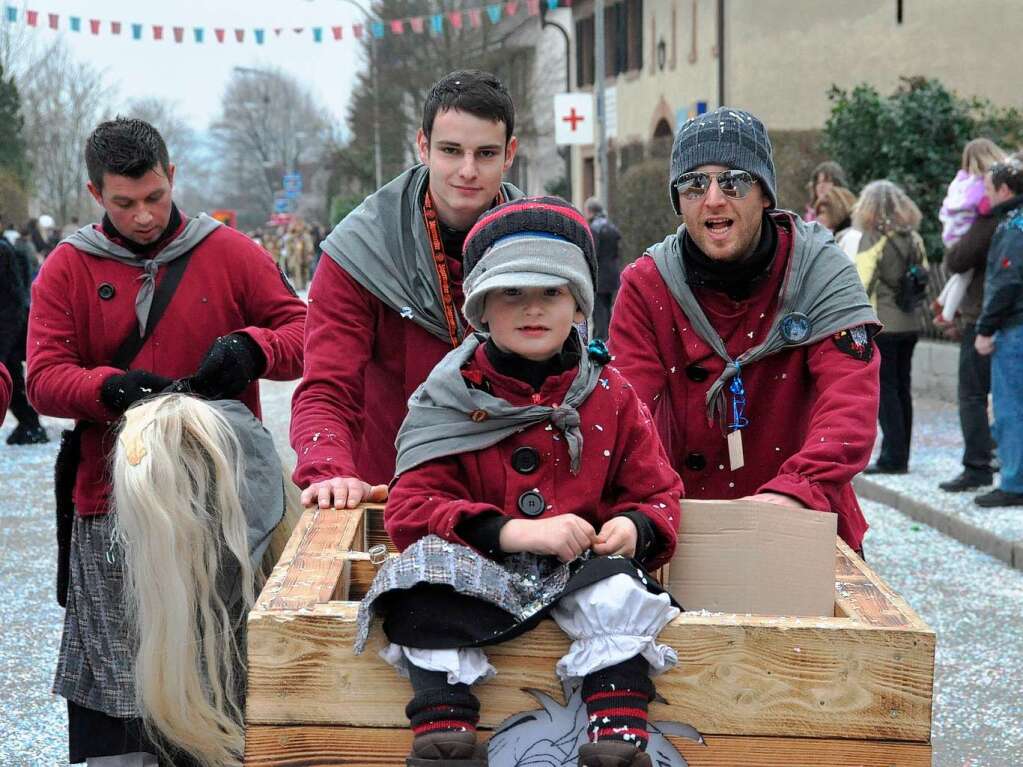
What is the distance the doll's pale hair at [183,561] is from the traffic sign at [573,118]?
17.9m

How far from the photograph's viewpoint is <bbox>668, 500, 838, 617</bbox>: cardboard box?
2801 millimetres

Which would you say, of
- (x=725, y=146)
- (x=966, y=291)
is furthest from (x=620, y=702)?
(x=966, y=291)

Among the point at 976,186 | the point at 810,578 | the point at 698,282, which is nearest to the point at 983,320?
the point at 976,186

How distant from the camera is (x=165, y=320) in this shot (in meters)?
4.13

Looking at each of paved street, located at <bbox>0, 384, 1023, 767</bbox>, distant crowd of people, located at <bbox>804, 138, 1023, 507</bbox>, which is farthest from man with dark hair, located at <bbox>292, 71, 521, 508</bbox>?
distant crowd of people, located at <bbox>804, 138, 1023, 507</bbox>

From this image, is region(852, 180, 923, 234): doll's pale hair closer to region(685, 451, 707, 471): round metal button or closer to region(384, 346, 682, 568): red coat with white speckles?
region(685, 451, 707, 471): round metal button

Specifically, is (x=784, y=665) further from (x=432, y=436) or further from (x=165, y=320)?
(x=165, y=320)

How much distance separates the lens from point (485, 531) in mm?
2490

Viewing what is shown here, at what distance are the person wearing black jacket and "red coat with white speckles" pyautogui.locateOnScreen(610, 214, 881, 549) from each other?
873cm

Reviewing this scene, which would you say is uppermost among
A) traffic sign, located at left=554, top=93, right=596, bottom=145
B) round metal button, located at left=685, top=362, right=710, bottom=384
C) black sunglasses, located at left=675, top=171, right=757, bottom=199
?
traffic sign, located at left=554, top=93, right=596, bottom=145

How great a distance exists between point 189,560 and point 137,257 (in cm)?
99

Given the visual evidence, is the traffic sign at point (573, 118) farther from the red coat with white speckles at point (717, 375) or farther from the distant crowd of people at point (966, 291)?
the red coat with white speckles at point (717, 375)

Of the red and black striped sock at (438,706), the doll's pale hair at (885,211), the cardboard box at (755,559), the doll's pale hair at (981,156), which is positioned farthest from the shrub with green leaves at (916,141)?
the red and black striped sock at (438,706)

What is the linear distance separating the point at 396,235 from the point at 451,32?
1694 inches
